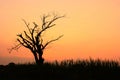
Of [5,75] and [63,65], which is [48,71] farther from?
[5,75]

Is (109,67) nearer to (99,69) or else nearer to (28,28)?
(99,69)

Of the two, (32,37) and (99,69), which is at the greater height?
(32,37)

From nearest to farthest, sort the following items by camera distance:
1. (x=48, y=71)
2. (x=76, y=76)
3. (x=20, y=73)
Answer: (x=76, y=76)
(x=48, y=71)
(x=20, y=73)

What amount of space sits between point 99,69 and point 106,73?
951 mm

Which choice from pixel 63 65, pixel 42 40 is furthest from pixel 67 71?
pixel 42 40

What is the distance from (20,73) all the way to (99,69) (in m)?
5.10

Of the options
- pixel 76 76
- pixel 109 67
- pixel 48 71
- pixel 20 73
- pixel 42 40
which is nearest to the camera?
pixel 76 76

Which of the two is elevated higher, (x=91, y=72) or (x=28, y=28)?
(x=28, y=28)

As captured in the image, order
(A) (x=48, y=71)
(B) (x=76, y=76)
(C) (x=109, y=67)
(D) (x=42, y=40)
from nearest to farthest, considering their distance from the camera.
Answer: (B) (x=76, y=76) → (C) (x=109, y=67) → (A) (x=48, y=71) → (D) (x=42, y=40)

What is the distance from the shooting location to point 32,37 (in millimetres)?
45875

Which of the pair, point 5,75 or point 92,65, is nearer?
point 92,65

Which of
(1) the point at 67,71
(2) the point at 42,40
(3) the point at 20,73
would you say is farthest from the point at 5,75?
(2) the point at 42,40

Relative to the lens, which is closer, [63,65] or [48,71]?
[48,71]

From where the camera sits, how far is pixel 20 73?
20531 millimetres
